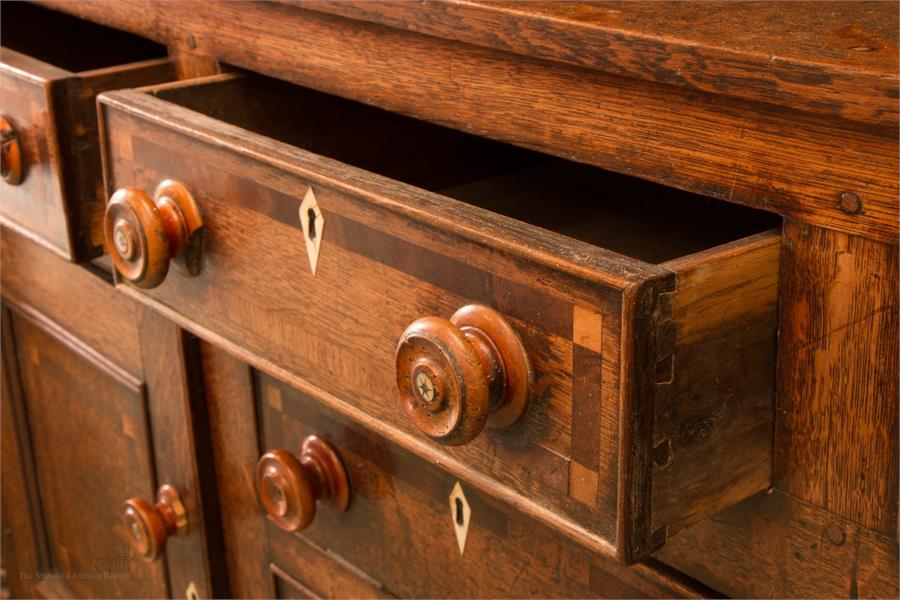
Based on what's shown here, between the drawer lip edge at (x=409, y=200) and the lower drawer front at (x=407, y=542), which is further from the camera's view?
→ the lower drawer front at (x=407, y=542)

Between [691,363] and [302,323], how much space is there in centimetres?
29

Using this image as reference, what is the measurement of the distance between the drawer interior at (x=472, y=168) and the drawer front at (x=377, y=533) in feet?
0.65

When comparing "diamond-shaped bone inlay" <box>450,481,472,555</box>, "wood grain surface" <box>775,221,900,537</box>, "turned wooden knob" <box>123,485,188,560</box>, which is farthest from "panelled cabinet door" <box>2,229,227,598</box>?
"wood grain surface" <box>775,221,900,537</box>

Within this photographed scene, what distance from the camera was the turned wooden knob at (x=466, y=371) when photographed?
2.17ft

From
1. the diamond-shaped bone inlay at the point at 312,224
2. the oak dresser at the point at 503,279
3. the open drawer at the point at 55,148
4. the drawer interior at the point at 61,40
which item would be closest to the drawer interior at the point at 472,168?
the oak dresser at the point at 503,279

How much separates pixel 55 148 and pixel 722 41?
1.99 ft

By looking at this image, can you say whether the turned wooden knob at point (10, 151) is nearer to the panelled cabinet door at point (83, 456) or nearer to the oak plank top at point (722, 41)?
the panelled cabinet door at point (83, 456)

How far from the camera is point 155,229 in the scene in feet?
2.93

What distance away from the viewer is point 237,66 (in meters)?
1.03

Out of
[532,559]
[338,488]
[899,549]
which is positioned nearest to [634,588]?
[532,559]

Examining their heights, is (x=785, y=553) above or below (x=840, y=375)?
below

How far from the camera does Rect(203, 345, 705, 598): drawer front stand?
0.87 m

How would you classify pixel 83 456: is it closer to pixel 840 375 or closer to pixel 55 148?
pixel 55 148

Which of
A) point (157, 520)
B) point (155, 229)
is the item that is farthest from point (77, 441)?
point (155, 229)
